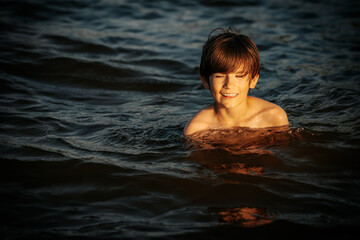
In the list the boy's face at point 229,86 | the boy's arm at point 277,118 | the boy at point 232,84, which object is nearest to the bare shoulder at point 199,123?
the boy at point 232,84

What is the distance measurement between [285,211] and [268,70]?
4.47 meters

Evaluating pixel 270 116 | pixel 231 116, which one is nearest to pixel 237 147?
pixel 231 116

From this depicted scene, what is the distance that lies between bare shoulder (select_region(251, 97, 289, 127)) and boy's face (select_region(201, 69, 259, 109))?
43 cm

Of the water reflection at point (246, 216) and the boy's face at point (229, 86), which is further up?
the boy's face at point (229, 86)

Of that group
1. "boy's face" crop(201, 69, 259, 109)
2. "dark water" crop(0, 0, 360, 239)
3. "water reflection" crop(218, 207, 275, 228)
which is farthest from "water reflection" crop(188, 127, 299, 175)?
"water reflection" crop(218, 207, 275, 228)

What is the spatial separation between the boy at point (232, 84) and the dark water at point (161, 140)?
19 cm

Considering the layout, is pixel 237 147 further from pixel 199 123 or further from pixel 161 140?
pixel 161 140

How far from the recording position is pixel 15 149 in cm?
444

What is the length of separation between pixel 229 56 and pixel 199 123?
903 mm

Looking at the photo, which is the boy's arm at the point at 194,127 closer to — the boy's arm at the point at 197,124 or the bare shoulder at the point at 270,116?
the boy's arm at the point at 197,124

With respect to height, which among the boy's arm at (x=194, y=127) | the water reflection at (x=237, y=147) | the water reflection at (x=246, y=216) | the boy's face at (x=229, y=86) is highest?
the boy's face at (x=229, y=86)

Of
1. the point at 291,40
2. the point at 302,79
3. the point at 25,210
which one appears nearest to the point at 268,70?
the point at 302,79

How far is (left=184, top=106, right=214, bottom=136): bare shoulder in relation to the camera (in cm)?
486

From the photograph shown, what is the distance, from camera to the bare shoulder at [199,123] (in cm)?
486
